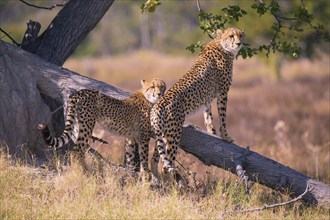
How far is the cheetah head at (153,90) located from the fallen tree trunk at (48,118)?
375mm

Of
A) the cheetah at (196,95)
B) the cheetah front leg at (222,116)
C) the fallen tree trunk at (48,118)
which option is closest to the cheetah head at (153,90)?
the cheetah at (196,95)

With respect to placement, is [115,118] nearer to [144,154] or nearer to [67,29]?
[144,154]

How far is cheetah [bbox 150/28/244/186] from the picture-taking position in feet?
23.5

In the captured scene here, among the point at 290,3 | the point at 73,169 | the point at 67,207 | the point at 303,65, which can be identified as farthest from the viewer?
the point at 303,65

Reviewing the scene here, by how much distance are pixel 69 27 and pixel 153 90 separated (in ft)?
4.19

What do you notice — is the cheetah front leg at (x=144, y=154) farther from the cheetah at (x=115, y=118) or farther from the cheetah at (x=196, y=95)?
the cheetah at (x=196, y=95)

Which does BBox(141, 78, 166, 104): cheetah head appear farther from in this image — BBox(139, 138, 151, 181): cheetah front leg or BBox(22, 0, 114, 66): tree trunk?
BBox(22, 0, 114, 66): tree trunk

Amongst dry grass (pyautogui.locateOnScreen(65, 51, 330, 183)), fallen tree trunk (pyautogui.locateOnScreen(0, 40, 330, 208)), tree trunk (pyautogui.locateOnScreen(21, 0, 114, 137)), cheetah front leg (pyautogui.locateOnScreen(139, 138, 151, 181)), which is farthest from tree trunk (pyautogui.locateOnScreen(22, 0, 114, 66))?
cheetah front leg (pyautogui.locateOnScreen(139, 138, 151, 181))

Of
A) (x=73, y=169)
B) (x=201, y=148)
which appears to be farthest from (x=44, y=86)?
(x=201, y=148)

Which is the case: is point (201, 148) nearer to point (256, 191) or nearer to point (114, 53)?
point (256, 191)

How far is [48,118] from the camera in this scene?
7.62 m

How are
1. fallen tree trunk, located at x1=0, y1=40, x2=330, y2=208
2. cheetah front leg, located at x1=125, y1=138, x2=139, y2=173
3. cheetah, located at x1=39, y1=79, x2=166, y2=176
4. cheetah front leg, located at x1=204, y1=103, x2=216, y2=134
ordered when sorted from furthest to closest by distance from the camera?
cheetah front leg, located at x1=204, y1=103, x2=216, y2=134 < cheetah front leg, located at x1=125, y1=138, x2=139, y2=173 < fallen tree trunk, located at x1=0, y1=40, x2=330, y2=208 < cheetah, located at x1=39, y1=79, x2=166, y2=176

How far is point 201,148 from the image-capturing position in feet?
24.4

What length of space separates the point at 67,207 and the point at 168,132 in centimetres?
145
